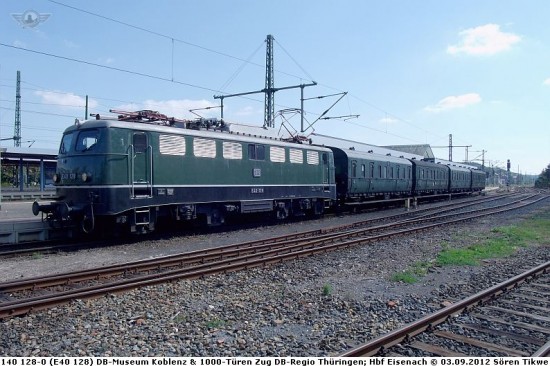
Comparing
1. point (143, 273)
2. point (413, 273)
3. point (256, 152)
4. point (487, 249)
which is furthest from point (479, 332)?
point (256, 152)

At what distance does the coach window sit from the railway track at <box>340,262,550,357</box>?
36.1 ft

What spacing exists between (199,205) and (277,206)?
4.84m

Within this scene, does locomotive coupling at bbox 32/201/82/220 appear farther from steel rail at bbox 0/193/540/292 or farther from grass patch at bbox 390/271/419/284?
grass patch at bbox 390/271/419/284

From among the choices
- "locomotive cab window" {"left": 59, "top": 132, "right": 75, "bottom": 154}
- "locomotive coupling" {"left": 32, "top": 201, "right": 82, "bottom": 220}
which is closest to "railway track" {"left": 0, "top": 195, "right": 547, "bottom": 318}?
"locomotive coupling" {"left": 32, "top": 201, "right": 82, "bottom": 220}

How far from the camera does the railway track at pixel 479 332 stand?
5363 mm

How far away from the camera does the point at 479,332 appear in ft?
19.9

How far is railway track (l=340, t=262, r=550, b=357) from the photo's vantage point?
5363mm

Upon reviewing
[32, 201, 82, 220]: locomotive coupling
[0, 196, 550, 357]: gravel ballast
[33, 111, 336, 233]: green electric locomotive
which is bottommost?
[0, 196, 550, 357]: gravel ballast

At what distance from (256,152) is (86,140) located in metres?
6.57

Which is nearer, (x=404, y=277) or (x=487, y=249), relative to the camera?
(x=404, y=277)

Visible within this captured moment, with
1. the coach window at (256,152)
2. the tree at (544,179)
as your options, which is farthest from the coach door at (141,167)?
the tree at (544,179)

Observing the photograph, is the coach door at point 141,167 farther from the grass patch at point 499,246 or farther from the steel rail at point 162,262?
the grass patch at point 499,246

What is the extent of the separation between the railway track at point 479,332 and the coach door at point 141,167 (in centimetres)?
938

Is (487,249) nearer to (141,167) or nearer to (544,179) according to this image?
(141,167)
